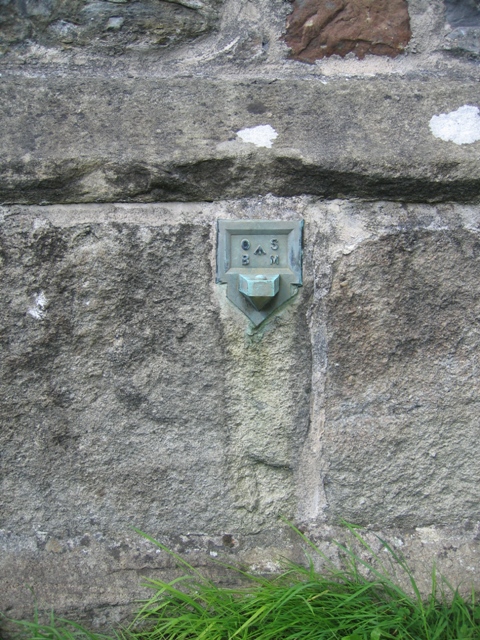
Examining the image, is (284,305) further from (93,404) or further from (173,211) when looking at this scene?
(93,404)

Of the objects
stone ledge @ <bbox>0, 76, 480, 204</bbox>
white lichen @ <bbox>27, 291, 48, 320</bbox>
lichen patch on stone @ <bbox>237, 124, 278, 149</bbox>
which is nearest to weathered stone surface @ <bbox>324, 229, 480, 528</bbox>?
stone ledge @ <bbox>0, 76, 480, 204</bbox>

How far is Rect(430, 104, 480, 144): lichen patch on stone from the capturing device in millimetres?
954

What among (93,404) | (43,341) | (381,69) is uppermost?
(381,69)

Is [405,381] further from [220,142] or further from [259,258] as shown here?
[220,142]

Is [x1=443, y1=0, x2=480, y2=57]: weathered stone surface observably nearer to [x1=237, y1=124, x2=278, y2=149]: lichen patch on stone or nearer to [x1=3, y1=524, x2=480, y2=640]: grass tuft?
[x1=237, y1=124, x2=278, y2=149]: lichen patch on stone

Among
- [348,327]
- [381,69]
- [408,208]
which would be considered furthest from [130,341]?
[381,69]

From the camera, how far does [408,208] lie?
0.97 meters

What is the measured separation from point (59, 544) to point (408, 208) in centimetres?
81

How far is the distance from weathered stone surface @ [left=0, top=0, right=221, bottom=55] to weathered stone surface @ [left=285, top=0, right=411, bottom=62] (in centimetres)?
15

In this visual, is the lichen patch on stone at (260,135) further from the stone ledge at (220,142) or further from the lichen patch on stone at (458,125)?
the lichen patch on stone at (458,125)

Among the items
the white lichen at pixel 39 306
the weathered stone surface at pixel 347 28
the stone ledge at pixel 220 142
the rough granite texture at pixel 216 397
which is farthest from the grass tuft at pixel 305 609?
the weathered stone surface at pixel 347 28

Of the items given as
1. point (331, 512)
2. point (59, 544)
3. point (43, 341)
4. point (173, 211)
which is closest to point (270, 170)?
point (173, 211)

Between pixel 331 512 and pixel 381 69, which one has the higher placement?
pixel 381 69

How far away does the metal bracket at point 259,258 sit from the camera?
94cm
